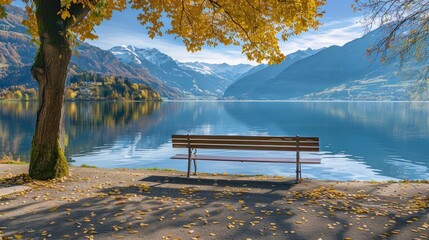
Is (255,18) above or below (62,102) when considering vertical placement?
above

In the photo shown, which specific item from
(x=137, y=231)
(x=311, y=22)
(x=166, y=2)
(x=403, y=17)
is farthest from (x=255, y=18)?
(x=137, y=231)

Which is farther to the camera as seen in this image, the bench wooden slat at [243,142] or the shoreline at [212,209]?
the bench wooden slat at [243,142]

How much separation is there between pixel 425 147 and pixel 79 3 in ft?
160

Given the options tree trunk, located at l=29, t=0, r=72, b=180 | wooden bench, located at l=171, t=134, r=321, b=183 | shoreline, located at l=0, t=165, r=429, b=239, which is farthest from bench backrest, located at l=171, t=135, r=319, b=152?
tree trunk, located at l=29, t=0, r=72, b=180

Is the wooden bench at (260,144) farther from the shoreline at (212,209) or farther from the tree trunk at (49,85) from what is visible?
the tree trunk at (49,85)

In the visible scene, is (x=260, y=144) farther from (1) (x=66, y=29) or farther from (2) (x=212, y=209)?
(1) (x=66, y=29)

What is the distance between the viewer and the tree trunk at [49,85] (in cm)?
1214

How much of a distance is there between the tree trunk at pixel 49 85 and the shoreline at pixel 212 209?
29.9 inches

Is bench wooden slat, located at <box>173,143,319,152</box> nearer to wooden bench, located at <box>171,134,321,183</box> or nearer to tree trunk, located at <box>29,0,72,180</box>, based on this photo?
wooden bench, located at <box>171,134,321,183</box>

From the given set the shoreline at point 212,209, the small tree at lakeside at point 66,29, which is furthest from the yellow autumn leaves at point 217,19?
the shoreline at point 212,209

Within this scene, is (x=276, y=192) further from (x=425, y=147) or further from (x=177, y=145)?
(x=425, y=147)

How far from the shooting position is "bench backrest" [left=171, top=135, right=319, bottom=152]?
12.6 metres

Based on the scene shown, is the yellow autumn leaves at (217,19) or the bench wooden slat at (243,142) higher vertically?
the yellow autumn leaves at (217,19)

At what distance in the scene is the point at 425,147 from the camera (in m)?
50.0
